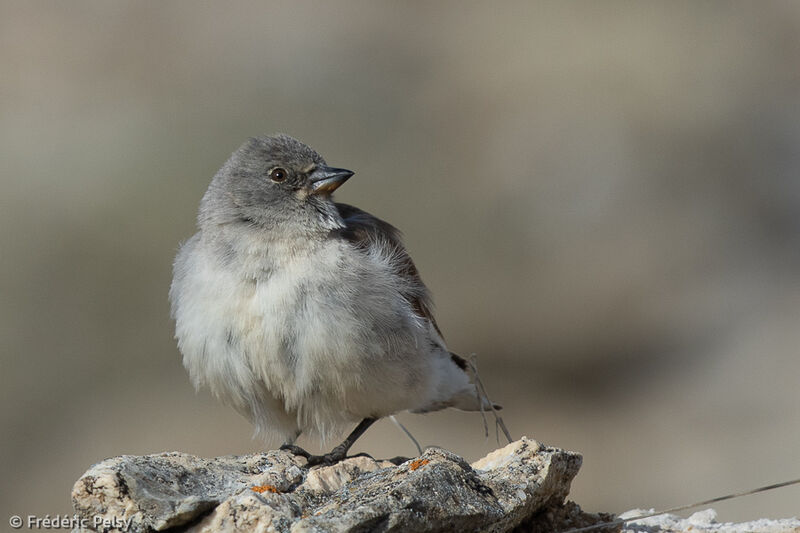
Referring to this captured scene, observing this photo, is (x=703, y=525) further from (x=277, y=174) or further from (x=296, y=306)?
(x=277, y=174)

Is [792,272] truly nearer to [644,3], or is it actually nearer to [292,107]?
[644,3]

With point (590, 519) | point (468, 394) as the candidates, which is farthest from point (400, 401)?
point (590, 519)

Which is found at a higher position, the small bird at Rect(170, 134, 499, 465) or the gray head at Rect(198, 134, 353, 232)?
the gray head at Rect(198, 134, 353, 232)

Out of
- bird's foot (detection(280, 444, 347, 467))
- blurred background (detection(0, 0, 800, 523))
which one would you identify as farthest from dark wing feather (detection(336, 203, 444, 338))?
blurred background (detection(0, 0, 800, 523))

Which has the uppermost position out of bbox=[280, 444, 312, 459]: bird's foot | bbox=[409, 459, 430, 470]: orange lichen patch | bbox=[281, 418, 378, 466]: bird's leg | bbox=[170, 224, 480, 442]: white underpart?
bbox=[170, 224, 480, 442]: white underpart

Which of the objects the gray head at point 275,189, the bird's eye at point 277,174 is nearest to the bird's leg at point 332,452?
the gray head at point 275,189

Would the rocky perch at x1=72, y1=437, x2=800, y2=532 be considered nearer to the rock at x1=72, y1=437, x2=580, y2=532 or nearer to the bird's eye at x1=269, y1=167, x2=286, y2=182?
the rock at x1=72, y1=437, x2=580, y2=532
